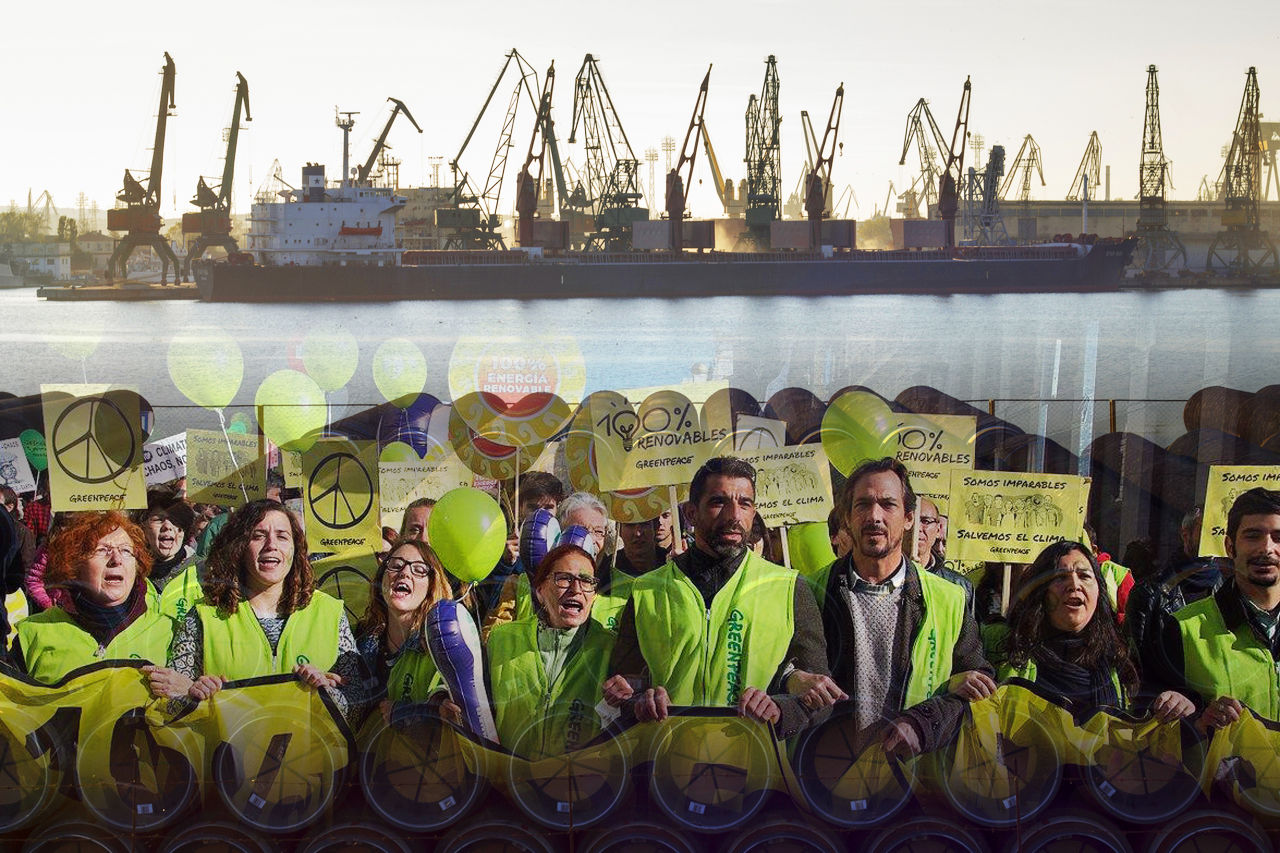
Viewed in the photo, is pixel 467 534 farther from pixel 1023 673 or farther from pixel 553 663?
pixel 1023 673

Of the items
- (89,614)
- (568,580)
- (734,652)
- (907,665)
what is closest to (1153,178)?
(907,665)

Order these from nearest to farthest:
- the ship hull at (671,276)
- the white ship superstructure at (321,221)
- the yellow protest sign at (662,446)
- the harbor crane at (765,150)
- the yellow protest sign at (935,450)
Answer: the yellow protest sign at (935,450) < the yellow protest sign at (662,446) < the harbor crane at (765,150) < the white ship superstructure at (321,221) < the ship hull at (671,276)

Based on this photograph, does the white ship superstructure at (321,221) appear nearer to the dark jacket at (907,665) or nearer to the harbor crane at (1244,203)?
the dark jacket at (907,665)

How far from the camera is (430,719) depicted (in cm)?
341

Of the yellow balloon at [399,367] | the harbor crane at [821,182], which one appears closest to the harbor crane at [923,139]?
the harbor crane at [821,182]

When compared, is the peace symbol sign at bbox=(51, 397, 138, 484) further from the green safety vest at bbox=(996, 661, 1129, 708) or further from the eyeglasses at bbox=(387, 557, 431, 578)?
the green safety vest at bbox=(996, 661, 1129, 708)

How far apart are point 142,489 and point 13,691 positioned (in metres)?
0.66

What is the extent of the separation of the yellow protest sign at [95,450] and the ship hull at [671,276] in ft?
5.59

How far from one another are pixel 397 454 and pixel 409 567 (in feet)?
1.75

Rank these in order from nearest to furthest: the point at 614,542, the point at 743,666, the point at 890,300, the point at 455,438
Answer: the point at 743,666 → the point at 614,542 → the point at 455,438 → the point at 890,300

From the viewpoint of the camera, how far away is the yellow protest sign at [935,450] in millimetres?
3627

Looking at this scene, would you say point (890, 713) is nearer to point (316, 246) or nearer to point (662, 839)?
point (662, 839)

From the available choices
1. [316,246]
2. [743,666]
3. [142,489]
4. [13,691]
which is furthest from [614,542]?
[316,246]

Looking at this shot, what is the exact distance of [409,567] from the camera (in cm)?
338
